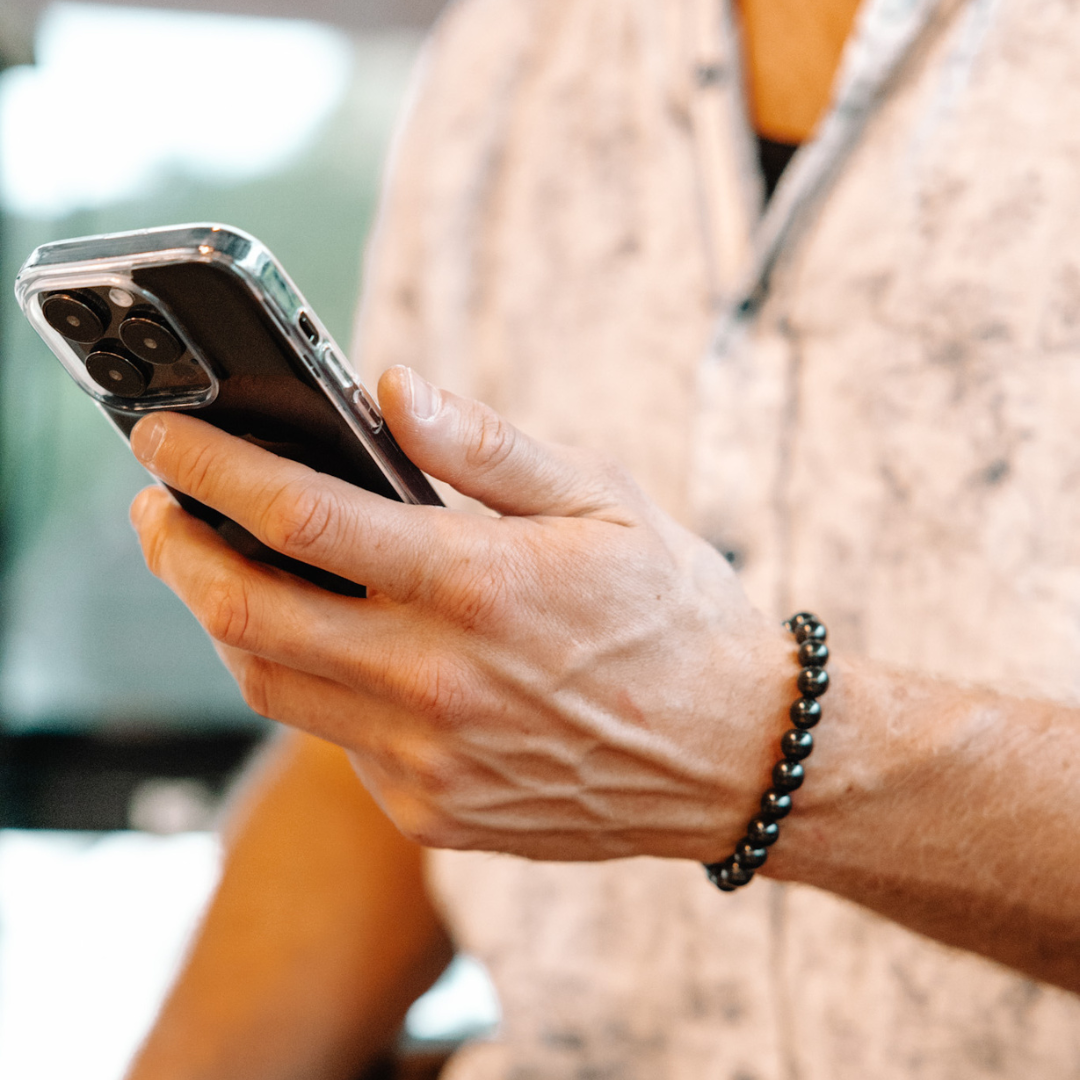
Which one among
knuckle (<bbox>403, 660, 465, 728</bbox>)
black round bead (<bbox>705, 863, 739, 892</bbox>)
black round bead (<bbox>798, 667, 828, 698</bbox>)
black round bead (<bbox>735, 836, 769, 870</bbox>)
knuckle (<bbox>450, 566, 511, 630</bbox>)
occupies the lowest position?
black round bead (<bbox>705, 863, 739, 892</bbox>)

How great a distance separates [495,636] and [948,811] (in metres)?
0.23

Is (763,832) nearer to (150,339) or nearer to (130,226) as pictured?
(150,339)

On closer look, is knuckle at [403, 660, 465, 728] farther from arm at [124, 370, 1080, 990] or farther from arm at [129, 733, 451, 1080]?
arm at [129, 733, 451, 1080]

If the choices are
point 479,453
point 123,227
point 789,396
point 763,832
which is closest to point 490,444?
point 479,453

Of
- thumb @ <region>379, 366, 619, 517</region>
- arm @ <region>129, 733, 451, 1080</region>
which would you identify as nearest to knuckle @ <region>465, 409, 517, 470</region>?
thumb @ <region>379, 366, 619, 517</region>

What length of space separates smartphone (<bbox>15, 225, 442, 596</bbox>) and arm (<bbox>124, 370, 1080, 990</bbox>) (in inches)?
0.7

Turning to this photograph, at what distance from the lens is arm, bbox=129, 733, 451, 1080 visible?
2.36 feet

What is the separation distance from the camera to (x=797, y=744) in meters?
0.39

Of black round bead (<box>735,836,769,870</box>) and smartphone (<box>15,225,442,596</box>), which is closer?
smartphone (<box>15,225,442,596</box>)

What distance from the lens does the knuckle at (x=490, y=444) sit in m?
0.34

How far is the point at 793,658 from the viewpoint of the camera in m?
Result: 0.41

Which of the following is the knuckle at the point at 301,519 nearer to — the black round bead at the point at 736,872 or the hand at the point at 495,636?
the hand at the point at 495,636

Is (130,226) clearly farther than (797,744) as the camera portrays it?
Yes

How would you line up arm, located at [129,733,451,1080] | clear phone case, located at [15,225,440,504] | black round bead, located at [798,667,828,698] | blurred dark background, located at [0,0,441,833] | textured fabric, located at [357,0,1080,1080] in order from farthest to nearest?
blurred dark background, located at [0,0,441,833], arm, located at [129,733,451,1080], textured fabric, located at [357,0,1080,1080], black round bead, located at [798,667,828,698], clear phone case, located at [15,225,440,504]
